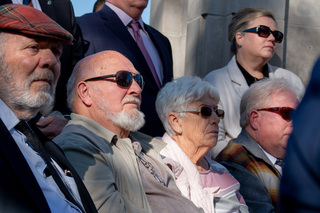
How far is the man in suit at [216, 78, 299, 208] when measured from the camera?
4238 millimetres

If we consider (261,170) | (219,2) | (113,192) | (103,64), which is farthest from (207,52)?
(113,192)

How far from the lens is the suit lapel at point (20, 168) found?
77.6 inches

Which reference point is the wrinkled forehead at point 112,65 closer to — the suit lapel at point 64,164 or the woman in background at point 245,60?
the suit lapel at point 64,164

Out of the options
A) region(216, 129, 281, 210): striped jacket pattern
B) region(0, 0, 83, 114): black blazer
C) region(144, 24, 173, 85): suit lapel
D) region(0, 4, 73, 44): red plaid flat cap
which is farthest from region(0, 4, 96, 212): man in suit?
region(144, 24, 173, 85): suit lapel

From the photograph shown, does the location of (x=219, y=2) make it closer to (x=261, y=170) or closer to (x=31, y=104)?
(x=261, y=170)

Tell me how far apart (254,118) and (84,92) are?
1.53 metres

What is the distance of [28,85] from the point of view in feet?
8.12

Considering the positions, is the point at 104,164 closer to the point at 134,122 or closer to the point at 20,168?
the point at 134,122

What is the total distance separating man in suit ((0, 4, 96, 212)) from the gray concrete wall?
3696 millimetres

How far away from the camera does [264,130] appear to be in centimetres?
443

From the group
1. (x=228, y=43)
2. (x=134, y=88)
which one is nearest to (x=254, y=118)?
(x=134, y=88)

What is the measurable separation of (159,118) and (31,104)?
77.0 inches

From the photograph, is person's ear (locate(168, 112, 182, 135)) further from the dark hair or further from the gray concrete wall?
the gray concrete wall

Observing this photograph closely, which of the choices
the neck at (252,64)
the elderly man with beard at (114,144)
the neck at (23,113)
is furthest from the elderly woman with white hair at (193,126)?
the neck at (23,113)
